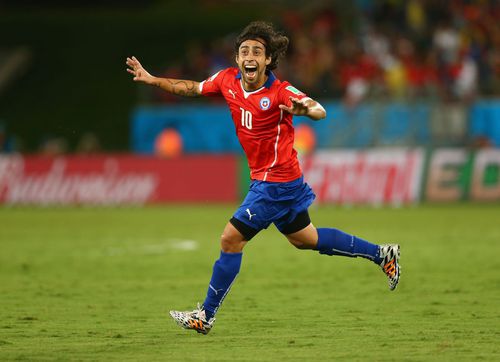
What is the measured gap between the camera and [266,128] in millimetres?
8227

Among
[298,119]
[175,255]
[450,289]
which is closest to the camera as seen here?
[450,289]

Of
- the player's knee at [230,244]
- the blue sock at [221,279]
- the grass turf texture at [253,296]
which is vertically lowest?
the grass turf texture at [253,296]

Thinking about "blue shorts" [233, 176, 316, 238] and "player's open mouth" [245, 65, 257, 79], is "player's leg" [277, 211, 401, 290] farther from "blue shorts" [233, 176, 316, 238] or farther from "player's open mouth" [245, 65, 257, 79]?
"player's open mouth" [245, 65, 257, 79]

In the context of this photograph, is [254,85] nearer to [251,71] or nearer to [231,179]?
[251,71]

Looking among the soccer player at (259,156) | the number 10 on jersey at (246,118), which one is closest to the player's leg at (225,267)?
the soccer player at (259,156)

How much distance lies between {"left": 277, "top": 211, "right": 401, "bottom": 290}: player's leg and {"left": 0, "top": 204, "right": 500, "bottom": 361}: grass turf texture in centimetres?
47

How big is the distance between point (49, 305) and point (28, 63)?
91.2ft

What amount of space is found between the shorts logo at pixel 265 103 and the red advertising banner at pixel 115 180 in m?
16.5

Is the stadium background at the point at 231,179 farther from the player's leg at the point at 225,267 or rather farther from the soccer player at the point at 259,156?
the soccer player at the point at 259,156

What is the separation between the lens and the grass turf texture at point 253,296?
7.50 meters

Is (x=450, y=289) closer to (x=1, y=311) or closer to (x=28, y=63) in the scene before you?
(x=1, y=311)

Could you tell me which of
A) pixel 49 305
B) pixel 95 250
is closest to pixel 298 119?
pixel 95 250

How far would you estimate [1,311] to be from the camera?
9578 mm

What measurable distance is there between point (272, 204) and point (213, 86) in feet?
3.67
